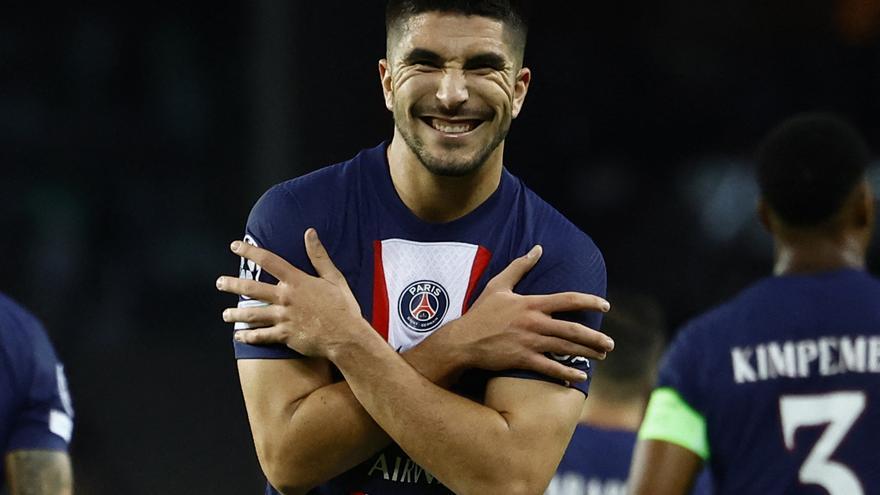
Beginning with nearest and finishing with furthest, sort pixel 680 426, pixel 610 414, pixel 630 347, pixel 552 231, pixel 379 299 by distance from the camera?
pixel 379 299 < pixel 552 231 < pixel 680 426 < pixel 610 414 < pixel 630 347

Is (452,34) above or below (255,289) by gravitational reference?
above

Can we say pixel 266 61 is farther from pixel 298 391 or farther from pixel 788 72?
pixel 298 391

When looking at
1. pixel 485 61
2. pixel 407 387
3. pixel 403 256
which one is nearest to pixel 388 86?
pixel 485 61

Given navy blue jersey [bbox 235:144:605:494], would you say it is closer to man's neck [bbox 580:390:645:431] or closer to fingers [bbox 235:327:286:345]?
fingers [bbox 235:327:286:345]

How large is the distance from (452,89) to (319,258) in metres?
0.46

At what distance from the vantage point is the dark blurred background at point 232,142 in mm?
9898

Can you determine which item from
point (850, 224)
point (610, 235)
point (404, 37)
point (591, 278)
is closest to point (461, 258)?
point (591, 278)

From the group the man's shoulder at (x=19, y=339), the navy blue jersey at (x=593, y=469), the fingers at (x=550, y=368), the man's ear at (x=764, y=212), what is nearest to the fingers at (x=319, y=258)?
the fingers at (x=550, y=368)

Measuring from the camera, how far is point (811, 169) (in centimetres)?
343

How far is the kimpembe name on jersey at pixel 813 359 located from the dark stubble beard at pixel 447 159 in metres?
0.78

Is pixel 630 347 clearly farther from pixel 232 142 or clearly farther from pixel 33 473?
pixel 232 142

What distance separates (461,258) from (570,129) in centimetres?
726

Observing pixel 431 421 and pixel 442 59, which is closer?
pixel 431 421

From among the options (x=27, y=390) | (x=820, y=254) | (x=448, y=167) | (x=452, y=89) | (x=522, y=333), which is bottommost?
(x=27, y=390)
